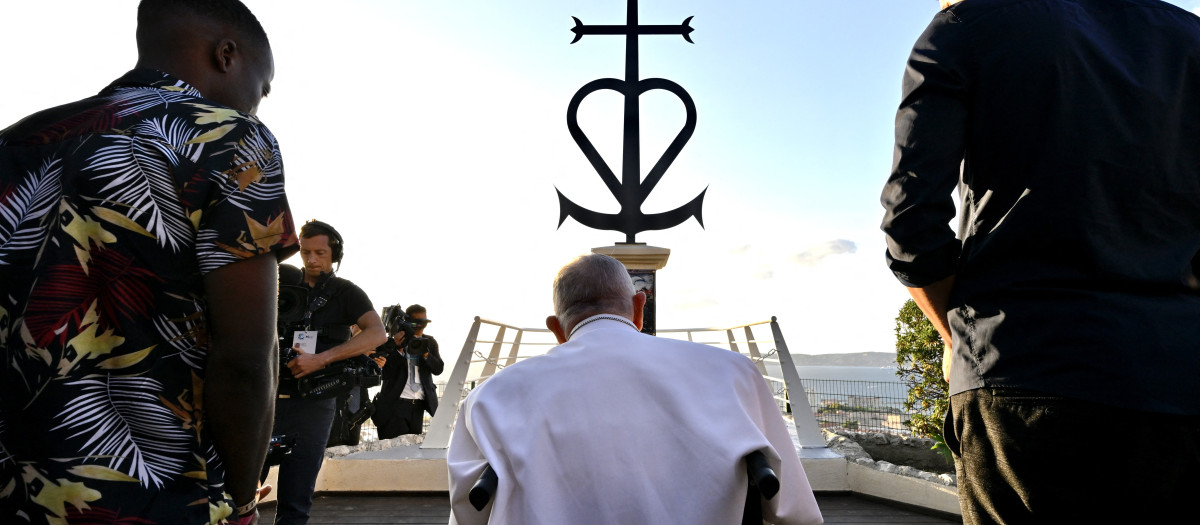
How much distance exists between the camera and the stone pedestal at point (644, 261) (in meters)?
3.84

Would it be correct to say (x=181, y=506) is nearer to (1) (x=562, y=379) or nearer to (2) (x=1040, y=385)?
(1) (x=562, y=379)

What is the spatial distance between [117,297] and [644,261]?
9.86 ft

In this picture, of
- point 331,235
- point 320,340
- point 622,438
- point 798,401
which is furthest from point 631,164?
point 622,438

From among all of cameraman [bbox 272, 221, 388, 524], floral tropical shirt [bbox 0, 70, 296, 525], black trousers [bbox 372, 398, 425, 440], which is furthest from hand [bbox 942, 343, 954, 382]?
black trousers [bbox 372, 398, 425, 440]

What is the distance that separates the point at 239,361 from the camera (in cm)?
106

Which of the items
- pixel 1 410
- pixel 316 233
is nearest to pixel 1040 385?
pixel 1 410

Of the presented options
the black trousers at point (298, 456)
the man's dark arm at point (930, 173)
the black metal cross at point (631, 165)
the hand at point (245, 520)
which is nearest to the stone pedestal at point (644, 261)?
the black metal cross at point (631, 165)

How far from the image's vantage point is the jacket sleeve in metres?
1.21

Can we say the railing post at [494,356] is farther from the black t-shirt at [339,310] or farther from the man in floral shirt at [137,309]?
the man in floral shirt at [137,309]

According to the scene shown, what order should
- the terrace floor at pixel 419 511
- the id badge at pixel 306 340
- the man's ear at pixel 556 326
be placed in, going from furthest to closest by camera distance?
the terrace floor at pixel 419 511 → the id badge at pixel 306 340 → the man's ear at pixel 556 326

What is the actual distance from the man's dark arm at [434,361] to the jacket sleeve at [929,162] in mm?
5299

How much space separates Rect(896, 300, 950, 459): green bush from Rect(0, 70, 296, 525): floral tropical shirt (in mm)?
6100

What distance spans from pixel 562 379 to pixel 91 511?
839mm

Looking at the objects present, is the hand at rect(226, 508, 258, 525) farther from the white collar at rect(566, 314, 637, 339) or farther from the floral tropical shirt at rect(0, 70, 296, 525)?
the white collar at rect(566, 314, 637, 339)
